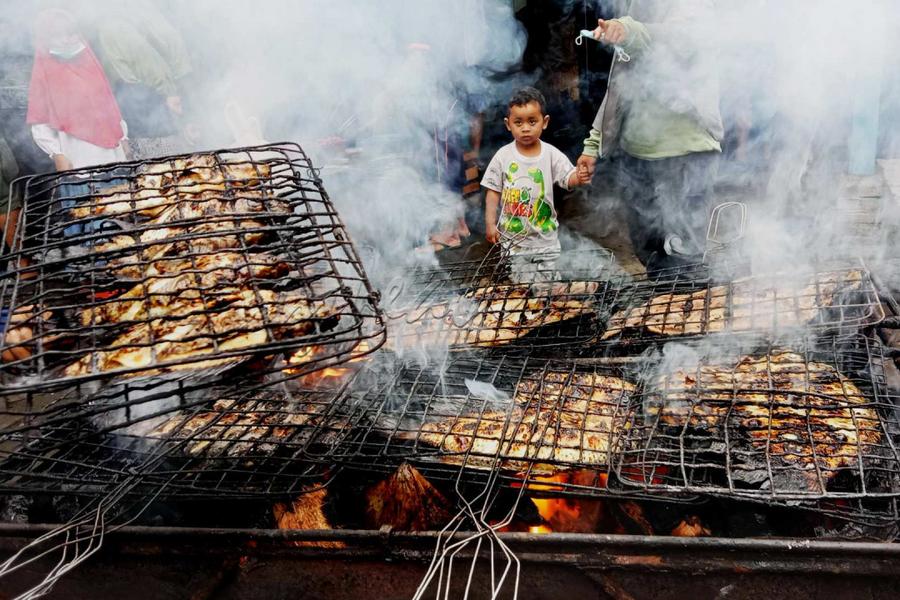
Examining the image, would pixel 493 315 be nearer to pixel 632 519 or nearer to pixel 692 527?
pixel 632 519

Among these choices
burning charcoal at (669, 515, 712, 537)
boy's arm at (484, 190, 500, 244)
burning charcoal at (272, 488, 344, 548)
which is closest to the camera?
burning charcoal at (669, 515, 712, 537)

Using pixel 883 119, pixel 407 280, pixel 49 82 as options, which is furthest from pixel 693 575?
pixel 49 82

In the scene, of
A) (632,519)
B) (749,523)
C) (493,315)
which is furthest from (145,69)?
(749,523)

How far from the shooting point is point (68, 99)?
238 inches

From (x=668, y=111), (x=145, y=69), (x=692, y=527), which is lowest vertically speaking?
(x=692, y=527)

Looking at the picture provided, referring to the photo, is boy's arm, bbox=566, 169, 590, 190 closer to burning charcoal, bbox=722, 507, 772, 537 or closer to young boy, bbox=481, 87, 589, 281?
young boy, bbox=481, 87, 589, 281

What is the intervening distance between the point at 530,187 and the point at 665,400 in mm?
2847

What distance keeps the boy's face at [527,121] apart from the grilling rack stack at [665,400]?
180 cm

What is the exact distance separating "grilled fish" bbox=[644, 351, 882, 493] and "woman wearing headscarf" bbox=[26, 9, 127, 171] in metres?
6.27

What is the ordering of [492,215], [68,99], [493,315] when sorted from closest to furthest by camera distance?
[493,315] → [492,215] → [68,99]

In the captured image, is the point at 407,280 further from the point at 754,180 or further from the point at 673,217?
the point at 754,180

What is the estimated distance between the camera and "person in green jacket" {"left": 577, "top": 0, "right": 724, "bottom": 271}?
5.07m

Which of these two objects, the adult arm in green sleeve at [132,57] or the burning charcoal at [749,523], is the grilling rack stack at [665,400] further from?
the adult arm in green sleeve at [132,57]

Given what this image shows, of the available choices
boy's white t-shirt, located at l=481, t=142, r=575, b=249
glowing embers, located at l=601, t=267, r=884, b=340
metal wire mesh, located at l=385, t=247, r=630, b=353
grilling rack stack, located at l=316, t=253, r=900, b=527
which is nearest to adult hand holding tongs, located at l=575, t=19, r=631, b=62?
boy's white t-shirt, located at l=481, t=142, r=575, b=249
